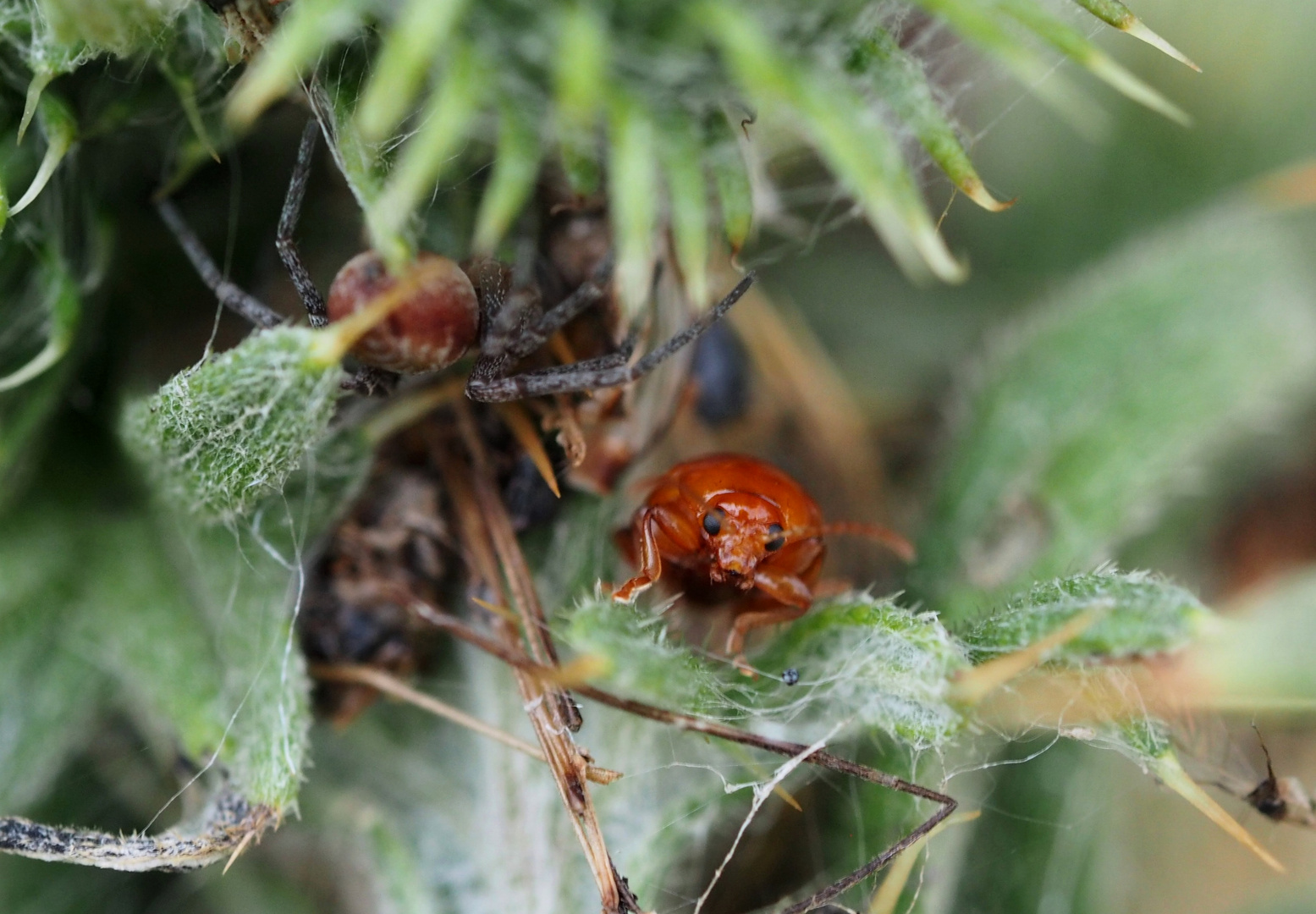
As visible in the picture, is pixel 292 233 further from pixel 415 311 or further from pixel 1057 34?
pixel 1057 34

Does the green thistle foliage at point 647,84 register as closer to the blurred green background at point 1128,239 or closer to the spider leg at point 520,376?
the spider leg at point 520,376

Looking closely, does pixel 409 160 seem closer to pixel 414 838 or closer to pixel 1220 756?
pixel 414 838

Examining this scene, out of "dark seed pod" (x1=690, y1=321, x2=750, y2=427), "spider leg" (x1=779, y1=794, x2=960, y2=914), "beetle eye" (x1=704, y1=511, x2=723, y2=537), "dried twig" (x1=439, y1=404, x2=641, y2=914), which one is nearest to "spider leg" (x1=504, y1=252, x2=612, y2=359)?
"dried twig" (x1=439, y1=404, x2=641, y2=914)

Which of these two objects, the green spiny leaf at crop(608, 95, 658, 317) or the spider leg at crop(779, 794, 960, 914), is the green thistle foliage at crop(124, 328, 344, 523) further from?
the spider leg at crop(779, 794, 960, 914)

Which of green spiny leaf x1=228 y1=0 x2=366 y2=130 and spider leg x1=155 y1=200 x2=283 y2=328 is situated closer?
green spiny leaf x1=228 y1=0 x2=366 y2=130

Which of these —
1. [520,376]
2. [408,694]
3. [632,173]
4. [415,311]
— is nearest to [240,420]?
[415,311]

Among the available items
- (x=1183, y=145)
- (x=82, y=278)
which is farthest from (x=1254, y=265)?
(x=82, y=278)
